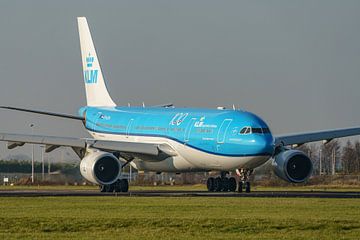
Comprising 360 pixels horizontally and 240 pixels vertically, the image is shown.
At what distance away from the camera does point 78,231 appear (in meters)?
31.6

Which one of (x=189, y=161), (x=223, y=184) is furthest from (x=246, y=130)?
(x=223, y=184)

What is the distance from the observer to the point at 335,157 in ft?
345

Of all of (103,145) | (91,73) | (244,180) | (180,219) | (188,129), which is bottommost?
(180,219)

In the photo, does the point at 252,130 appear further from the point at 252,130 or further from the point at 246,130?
the point at 246,130

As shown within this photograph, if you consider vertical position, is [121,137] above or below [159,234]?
above

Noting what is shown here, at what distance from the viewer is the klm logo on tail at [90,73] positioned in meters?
76.2

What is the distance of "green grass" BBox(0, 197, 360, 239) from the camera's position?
100 feet

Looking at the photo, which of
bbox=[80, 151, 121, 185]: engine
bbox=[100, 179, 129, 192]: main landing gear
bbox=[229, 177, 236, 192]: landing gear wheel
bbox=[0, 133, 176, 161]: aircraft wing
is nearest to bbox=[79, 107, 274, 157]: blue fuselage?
bbox=[0, 133, 176, 161]: aircraft wing

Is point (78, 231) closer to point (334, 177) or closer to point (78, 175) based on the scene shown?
point (78, 175)

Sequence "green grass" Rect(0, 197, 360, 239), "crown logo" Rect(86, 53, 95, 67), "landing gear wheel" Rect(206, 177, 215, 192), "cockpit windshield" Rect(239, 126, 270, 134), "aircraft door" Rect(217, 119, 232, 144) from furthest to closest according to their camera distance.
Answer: "crown logo" Rect(86, 53, 95, 67) → "landing gear wheel" Rect(206, 177, 215, 192) → "aircraft door" Rect(217, 119, 232, 144) → "cockpit windshield" Rect(239, 126, 270, 134) → "green grass" Rect(0, 197, 360, 239)

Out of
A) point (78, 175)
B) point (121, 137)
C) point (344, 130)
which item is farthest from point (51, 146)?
point (344, 130)

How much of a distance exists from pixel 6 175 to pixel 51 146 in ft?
104

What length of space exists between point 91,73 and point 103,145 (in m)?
17.4

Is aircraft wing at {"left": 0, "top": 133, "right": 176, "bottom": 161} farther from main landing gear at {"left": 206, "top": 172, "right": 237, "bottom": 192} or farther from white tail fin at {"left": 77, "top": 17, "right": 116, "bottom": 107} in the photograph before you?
white tail fin at {"left": 77, "top": 17, "right": 116, "bottom": 107}
